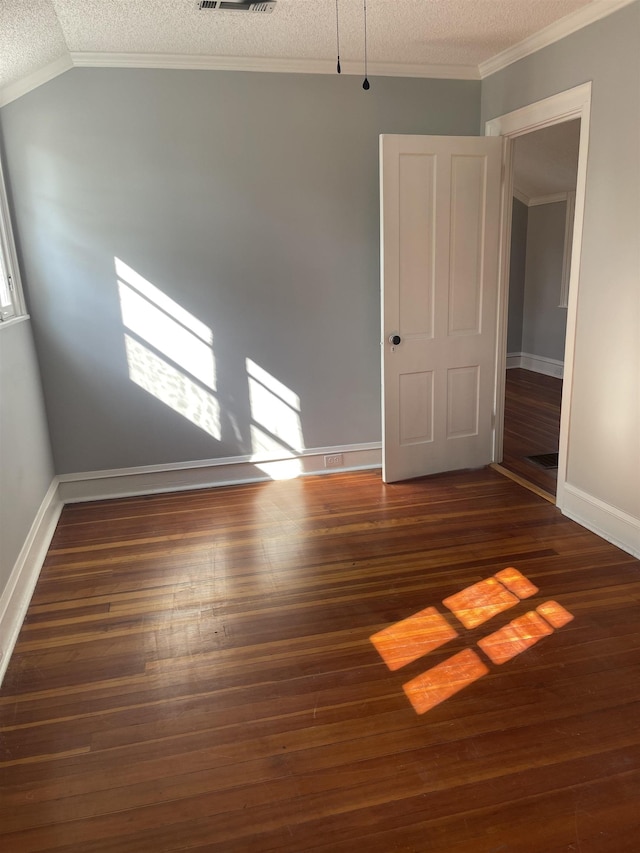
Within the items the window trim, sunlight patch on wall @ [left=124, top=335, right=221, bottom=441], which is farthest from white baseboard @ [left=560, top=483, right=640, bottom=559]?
the window trim

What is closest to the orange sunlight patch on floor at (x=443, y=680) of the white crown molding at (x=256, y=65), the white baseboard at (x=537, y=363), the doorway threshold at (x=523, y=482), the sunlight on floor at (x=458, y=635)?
the sunlight on floor at (x=458, y=635)

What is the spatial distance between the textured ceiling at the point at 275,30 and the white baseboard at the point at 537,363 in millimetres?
4187

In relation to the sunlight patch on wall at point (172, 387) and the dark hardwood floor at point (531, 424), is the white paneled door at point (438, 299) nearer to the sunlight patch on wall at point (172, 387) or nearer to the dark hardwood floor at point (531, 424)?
the dark hardwood floor at point (531, 424)

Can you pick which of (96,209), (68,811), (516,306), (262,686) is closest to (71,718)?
(68,811)

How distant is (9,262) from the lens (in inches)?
143

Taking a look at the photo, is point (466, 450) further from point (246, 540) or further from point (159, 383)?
point (159, 383)

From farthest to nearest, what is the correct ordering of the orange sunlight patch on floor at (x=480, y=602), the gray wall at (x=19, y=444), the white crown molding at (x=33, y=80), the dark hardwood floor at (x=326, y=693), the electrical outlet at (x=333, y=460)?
the electrical outlet at (x=333, y=460) → the white crown molding at (x=33, y=80) → the gray wall at (x=19, y=444) → the orange sunlight patch on floor at (x=480, y=602) → the dark hardwood floor at (x=326, y=693)

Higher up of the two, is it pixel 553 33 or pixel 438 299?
pixel 553 33

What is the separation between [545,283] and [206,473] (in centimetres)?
504

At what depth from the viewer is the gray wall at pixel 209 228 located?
3.70m

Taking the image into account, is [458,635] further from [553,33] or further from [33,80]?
[33,80]

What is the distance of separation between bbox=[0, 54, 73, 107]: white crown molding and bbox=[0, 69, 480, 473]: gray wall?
0.04 meters

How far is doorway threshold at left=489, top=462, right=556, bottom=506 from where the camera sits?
12.7 ft

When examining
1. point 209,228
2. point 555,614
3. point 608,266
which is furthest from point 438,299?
point 555,614
